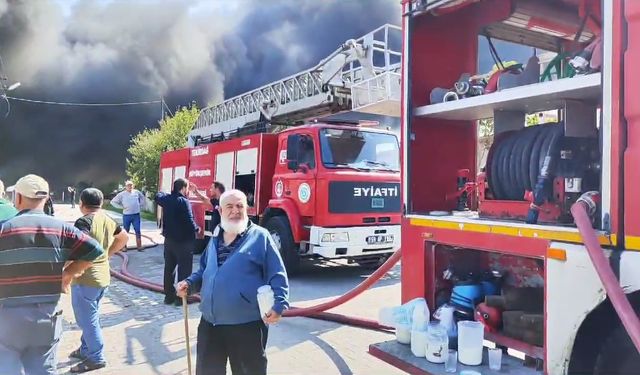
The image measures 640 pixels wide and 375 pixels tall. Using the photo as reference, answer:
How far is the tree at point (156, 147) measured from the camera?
29.2 meters

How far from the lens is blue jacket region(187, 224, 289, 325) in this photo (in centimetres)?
304

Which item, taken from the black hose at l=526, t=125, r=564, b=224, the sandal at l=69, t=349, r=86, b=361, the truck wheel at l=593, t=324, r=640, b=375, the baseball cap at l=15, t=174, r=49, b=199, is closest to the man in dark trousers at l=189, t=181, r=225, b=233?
the sandal at l=69, t=349, r=86, b=361

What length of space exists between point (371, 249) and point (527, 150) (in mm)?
5022

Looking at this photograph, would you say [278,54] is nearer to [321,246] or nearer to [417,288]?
[321,246]

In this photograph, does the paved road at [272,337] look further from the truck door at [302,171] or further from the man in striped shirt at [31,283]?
the man in striped shirt at [31,283]

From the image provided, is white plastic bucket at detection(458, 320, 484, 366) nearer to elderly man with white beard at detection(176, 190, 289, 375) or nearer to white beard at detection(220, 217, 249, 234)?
elderly man with white beard at detection(176, 190, 289, 375)

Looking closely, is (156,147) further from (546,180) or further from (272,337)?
(546,180)

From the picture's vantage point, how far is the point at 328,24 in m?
28.3

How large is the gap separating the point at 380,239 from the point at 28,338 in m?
5.77

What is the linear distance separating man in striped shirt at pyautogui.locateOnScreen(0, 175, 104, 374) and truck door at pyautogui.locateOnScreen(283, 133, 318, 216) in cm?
484

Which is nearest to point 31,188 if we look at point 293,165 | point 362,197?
point 293,165

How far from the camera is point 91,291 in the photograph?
433 cm

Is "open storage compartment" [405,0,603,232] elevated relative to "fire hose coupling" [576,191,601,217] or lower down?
elevated

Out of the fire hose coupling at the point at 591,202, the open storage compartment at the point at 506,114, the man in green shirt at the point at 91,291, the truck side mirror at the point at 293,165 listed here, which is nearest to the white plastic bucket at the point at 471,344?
the open storage compartment at the point at 506,114
